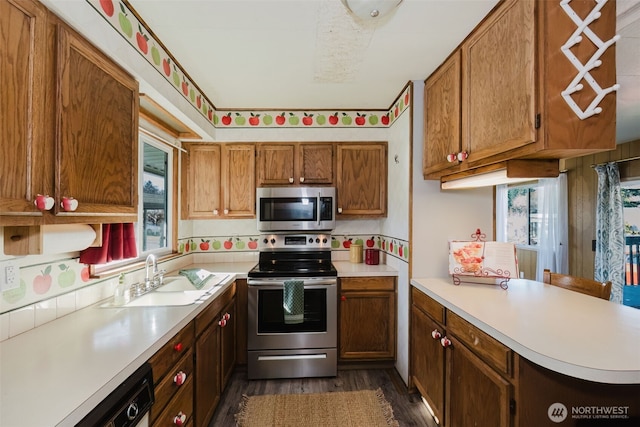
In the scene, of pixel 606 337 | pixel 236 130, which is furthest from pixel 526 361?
pixel 236 130

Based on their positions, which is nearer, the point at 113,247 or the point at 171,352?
the point at 171,352

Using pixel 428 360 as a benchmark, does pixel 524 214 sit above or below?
above

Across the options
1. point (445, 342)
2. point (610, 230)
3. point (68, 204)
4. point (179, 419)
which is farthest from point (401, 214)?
point (610, 230)

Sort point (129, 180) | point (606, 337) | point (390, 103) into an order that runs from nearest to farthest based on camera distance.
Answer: point (606, 337)
point (129, 180)
point (390, 103)

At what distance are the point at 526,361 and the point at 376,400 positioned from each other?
4.47 feet

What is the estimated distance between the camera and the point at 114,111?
4.14 feet

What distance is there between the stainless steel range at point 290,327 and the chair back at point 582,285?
156cm

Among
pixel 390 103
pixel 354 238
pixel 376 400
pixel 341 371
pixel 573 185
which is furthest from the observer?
pixel 573 185

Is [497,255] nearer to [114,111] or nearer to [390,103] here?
[390,103]

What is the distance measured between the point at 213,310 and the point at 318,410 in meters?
1.04

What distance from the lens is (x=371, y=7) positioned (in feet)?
4.13

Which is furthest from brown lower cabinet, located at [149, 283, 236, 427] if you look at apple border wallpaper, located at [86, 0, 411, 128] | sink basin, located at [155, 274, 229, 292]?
apple border wallpaper, located at [86, 0, 411, 128]

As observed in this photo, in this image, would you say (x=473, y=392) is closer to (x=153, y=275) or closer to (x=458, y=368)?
(x=458, y=368)

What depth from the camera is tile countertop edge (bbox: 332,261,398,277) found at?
2.41 m
